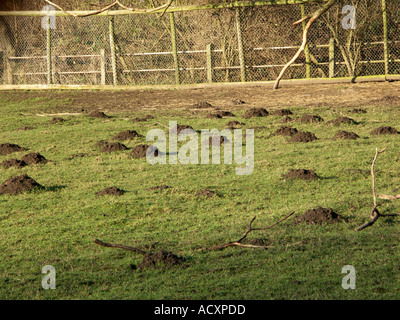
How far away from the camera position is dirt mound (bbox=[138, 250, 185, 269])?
4.93 meters

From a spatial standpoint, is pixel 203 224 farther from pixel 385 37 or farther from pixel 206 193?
pixel 385 37

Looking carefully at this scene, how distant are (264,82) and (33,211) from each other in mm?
10205

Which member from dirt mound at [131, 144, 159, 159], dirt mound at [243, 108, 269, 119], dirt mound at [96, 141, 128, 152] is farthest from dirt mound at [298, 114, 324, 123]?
dirt mound at [96, 141, 128, 152]

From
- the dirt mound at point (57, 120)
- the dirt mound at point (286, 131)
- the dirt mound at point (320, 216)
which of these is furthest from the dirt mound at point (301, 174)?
the dirt mound at point (57, 120)

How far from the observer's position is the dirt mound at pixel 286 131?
10281 millimetres

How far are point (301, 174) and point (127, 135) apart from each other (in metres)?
3.97

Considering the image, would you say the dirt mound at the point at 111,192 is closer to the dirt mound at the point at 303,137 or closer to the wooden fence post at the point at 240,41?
the dirt mound at the point at 303,137

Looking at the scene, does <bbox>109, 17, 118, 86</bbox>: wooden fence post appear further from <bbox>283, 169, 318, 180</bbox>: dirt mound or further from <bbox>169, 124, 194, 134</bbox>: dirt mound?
<bbox>283, 169, 318, 180</bbox>: dirt mound

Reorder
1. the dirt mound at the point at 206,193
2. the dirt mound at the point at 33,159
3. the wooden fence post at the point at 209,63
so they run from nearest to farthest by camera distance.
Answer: the dirt mound at the point at 206,193 < the dirt mound at the point at 33,159 < the wooden fence post at the point at 209,63

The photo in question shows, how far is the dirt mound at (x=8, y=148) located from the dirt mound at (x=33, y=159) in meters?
0.74

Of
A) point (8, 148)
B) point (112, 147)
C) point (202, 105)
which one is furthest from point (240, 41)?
point (8, 148)

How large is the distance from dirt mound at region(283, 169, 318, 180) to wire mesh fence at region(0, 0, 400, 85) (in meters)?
8.49
